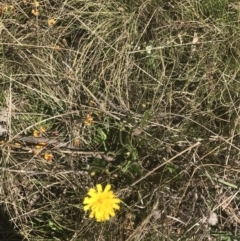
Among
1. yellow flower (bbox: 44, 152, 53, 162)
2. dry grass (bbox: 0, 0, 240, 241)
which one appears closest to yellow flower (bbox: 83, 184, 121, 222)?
dry grass (bbox: 0, 0, 240, 241)

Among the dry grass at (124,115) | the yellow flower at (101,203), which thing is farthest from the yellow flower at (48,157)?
the yellow flower at (101,203)

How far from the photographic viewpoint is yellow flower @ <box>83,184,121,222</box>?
182 cm

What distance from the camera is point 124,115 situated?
207 cm

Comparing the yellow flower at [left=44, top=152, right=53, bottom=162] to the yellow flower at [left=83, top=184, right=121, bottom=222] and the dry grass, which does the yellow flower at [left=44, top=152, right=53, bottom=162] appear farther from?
the yellow flower at [left=83, top=184, right=121, bottom=222]

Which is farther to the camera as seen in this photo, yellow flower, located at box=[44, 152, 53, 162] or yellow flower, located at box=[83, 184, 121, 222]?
yellow flower, located at box=[44, 152, 53, 162]

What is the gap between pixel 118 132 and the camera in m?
2.09

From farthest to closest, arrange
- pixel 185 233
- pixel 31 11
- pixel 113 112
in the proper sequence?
pixel 31 11 → pixel 113 112 → pixel 185 233

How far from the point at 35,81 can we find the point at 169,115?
560 mm

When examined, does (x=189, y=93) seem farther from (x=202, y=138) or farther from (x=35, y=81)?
(x=35, y=81)

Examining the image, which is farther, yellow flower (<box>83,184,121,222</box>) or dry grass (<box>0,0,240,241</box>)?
dry grass (<box>0,0,240,241</box>)

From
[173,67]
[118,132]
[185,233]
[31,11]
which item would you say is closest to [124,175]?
[118,132]

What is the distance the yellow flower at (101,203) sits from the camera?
182 centimetres

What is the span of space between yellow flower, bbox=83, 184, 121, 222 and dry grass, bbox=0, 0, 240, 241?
0.44ft

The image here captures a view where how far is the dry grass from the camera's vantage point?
2002 mm
